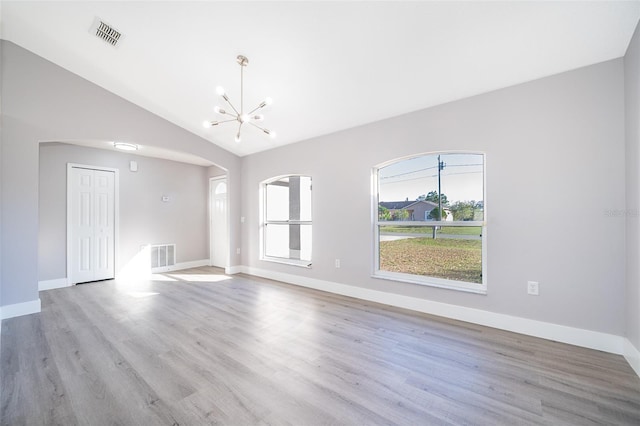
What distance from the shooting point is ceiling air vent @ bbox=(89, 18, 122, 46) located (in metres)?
2.87

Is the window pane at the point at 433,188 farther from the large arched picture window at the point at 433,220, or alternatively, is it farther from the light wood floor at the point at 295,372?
the light wood floor at the point at 295,372

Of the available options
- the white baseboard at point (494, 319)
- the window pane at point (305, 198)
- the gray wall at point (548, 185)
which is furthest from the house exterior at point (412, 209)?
the window pane at point (305, 198)

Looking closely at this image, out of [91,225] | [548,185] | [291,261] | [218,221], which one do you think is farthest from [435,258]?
[91,225]

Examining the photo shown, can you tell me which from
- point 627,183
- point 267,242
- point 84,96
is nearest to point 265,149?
point 267,242

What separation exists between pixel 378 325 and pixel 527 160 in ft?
7.88

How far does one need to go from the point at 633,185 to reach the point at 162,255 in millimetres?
7462

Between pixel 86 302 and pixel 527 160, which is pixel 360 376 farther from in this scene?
pixel 86 302

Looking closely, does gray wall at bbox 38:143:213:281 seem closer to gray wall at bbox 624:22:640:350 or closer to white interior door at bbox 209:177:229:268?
white interior door at bbox 209:177:229:268

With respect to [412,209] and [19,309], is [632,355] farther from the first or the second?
[19,309]

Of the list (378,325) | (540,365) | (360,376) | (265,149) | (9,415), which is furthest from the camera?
(265,149)

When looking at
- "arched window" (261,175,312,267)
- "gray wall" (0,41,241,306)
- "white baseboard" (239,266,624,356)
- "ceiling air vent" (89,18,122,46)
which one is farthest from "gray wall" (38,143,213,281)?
"white baseboard" (239,266,624,356)

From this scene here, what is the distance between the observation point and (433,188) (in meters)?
3.41

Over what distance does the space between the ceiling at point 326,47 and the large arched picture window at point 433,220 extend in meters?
0.84

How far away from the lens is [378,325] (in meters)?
2.91
